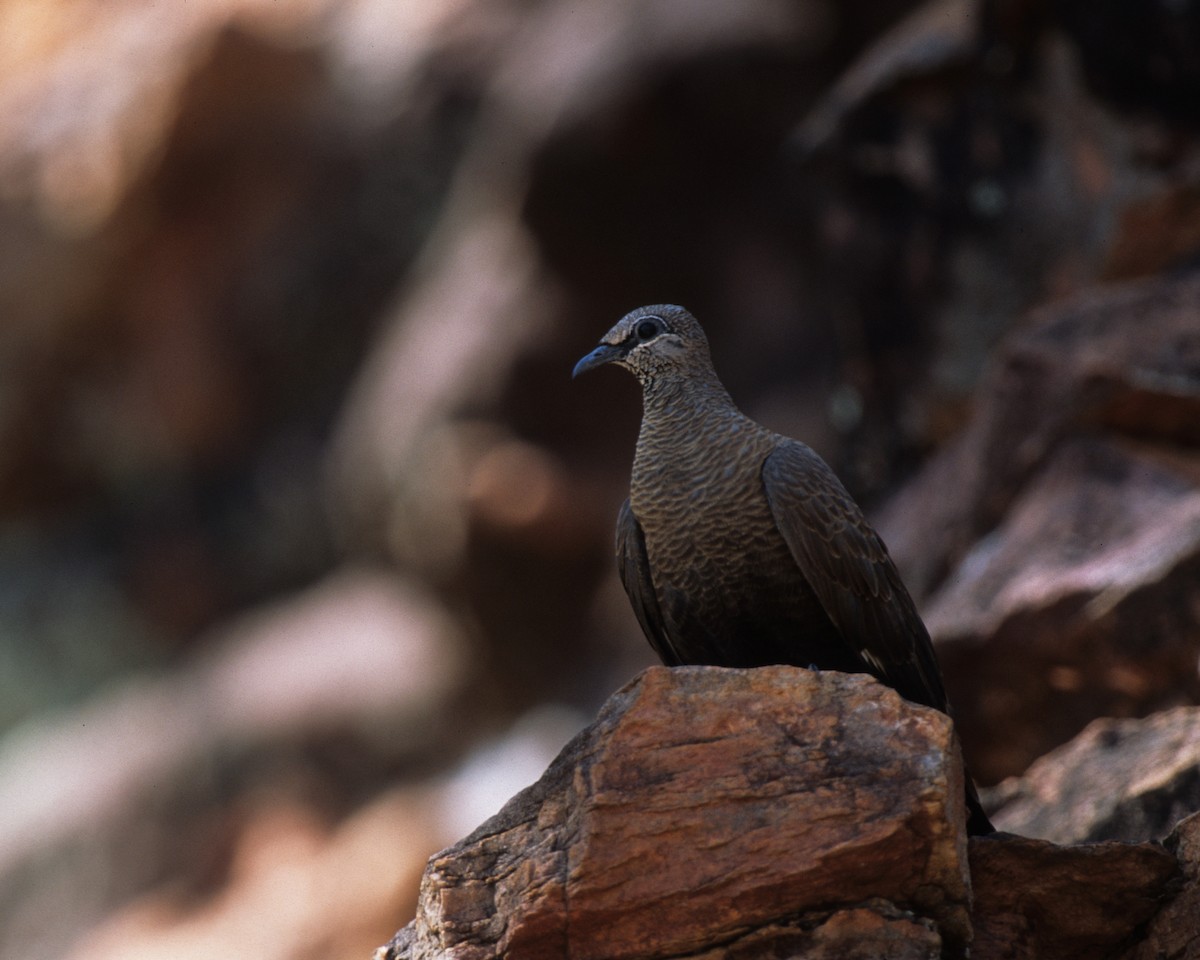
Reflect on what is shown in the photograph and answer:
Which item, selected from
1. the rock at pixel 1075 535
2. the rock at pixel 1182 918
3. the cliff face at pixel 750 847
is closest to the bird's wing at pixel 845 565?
the cliff face at pixel 750 847

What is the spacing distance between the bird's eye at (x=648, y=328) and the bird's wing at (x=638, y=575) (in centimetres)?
69

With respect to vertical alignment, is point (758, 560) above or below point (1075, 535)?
below

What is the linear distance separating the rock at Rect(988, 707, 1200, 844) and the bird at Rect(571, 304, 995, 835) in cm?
81

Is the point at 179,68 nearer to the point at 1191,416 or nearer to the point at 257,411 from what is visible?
the point at 257,411

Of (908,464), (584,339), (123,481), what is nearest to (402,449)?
(584,339)

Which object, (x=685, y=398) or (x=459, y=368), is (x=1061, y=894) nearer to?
(x=685, y=398)

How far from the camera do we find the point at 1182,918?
4.28 m

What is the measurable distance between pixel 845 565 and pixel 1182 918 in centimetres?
154

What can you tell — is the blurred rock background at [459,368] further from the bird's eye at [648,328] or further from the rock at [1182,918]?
the bird's eye at [648,328]

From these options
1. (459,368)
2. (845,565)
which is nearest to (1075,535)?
(845,565)

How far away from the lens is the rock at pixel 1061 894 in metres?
4.39

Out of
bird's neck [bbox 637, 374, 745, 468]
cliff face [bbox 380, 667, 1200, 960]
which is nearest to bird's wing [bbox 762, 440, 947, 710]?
bird's neck [bbox 637, 374, 745, 468]

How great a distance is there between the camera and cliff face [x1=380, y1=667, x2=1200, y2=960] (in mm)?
3957

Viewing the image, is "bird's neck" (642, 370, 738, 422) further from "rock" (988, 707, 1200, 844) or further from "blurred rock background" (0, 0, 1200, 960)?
"blurred rock background" (0, 0, 1200, 960)
